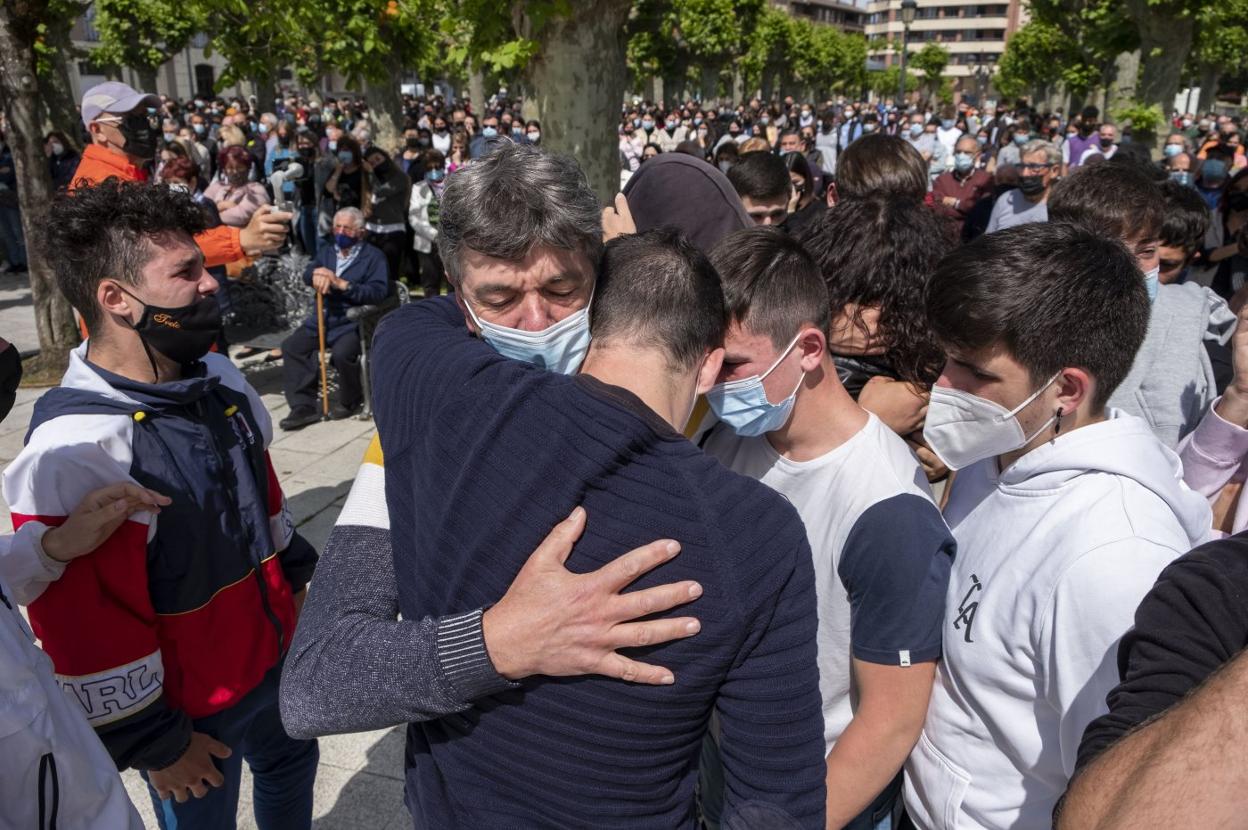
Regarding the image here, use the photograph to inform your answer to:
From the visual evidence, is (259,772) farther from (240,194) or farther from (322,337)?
(240,194)

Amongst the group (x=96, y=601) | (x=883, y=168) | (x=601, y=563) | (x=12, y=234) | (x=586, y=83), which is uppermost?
(x=586, y=83)

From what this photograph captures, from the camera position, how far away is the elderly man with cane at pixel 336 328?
22.1 feet

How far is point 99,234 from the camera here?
2.24 meters

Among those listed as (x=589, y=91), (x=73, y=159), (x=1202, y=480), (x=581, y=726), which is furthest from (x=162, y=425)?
(x=73, y=159)

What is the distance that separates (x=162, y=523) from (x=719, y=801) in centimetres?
150

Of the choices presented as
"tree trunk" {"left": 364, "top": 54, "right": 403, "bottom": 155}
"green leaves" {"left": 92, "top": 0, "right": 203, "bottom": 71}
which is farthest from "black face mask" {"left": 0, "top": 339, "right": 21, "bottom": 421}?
"green leaves" {"left": 92, "top": 0, "right": 203, "bottom": 71}

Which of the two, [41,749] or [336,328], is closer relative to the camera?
[41,749]

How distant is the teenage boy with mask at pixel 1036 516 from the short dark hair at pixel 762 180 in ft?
8.46

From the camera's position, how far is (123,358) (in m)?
2.25

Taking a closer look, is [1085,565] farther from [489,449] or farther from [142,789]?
[142,789]

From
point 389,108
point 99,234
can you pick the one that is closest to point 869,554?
point 99,234

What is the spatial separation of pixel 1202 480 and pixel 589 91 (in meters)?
3.70

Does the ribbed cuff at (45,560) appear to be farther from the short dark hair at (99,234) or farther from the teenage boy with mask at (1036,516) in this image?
the teenage boy with mask at (1036,516)

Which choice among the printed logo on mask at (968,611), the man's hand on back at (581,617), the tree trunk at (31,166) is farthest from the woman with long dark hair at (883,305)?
the tree trunk at (31,166)
